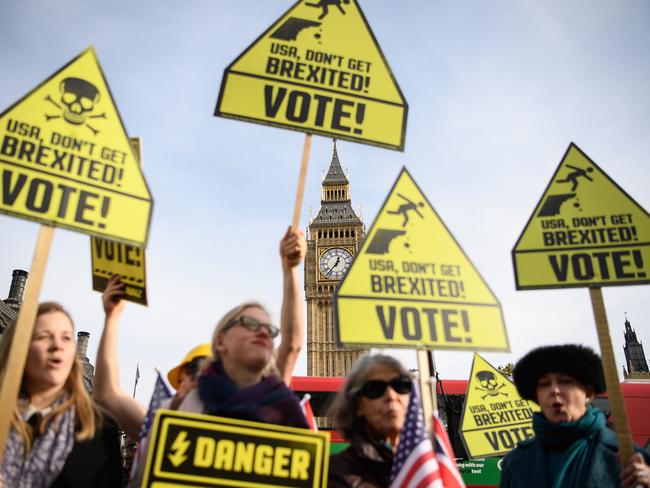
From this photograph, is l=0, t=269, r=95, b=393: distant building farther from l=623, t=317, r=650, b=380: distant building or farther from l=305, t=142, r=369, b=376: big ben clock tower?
l=623, t=317, r=650, b=380: distant building

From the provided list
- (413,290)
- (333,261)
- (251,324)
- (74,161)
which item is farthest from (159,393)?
(333,261)

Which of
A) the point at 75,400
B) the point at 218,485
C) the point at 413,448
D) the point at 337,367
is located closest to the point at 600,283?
the point at 413,448

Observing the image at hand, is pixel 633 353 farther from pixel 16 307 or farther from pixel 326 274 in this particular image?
pixel 16 307

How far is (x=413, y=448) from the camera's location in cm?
205

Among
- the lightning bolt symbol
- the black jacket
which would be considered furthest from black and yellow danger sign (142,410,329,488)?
the black jacket

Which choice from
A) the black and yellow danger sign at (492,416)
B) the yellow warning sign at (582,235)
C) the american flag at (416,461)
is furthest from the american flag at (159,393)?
the black and yellow danger sign at (492,416)

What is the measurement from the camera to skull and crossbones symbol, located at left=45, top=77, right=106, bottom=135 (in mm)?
2438

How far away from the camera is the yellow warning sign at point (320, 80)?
2.80m

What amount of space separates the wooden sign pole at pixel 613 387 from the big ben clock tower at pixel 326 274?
46834mm

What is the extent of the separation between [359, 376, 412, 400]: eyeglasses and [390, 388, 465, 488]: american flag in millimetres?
118

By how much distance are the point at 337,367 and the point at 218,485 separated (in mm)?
51687

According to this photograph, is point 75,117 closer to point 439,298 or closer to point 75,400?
point 75,400

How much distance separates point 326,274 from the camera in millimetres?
50719

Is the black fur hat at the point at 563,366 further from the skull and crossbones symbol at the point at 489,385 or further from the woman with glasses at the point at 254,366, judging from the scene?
the skull and crossbones symbol at the point at 489,385
